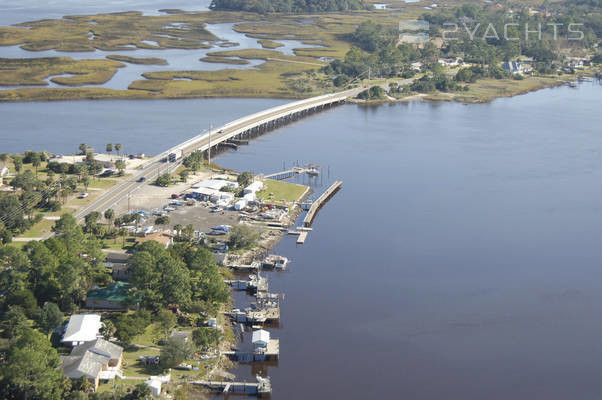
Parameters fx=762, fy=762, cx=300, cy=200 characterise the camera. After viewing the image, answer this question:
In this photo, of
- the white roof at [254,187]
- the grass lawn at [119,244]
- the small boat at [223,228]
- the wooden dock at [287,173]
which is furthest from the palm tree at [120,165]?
the small boat at [223,228]

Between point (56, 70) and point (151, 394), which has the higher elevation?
point (56, 70)

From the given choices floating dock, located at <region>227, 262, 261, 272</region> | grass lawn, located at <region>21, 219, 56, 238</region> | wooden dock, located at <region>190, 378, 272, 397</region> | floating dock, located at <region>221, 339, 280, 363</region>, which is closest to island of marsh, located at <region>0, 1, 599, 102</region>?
grass lawn, located at <region>21, 219, 56, 238</region>

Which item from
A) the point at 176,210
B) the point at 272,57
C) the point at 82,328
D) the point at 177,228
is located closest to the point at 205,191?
the point at 176,210

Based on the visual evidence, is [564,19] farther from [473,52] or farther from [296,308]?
[296,308]

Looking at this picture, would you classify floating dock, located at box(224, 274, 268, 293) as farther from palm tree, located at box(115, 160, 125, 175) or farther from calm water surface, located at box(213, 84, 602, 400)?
palm tree, located at box(115, 160, 125, 175)

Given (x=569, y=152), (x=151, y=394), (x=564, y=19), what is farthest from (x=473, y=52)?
(x=151, y=394)
